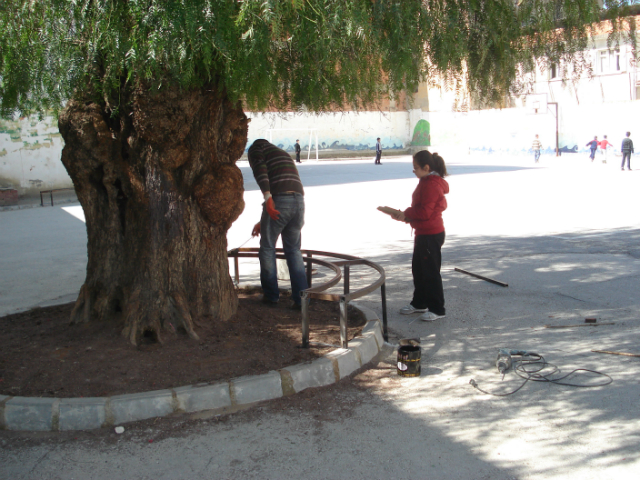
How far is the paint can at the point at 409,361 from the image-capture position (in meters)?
4.43

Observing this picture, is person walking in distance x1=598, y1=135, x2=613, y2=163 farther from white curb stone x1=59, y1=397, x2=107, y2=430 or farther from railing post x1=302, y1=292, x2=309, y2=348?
white curb stone x1=59, y1=397, x2=107, y2=430

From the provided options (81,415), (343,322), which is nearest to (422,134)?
(343,322)

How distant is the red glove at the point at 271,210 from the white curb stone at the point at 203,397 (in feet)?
6.18

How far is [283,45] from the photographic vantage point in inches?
157

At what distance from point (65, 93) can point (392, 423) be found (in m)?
3.17

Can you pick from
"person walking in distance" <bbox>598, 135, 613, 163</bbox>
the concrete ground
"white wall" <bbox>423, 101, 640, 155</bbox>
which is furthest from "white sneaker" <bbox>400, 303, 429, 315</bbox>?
"person walking in distance" <bbox>598, 135, 613, 163</bbox>

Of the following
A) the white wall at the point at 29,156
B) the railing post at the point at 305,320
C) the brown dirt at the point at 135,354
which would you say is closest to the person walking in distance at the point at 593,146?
the white wall at the point at 29,156

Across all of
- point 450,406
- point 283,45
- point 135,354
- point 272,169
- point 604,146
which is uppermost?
point 604,146

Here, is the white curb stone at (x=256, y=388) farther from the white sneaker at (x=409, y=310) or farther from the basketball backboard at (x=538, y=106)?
the basketball backboard at (x=538, y=106)

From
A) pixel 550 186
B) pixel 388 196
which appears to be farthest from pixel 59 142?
pixel 550 186

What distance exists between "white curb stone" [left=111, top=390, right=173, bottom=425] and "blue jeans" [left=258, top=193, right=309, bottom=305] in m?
2.05

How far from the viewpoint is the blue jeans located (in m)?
5.54

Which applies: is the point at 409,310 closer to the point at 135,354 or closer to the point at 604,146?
the point at 135,354

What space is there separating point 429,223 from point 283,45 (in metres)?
2.48
